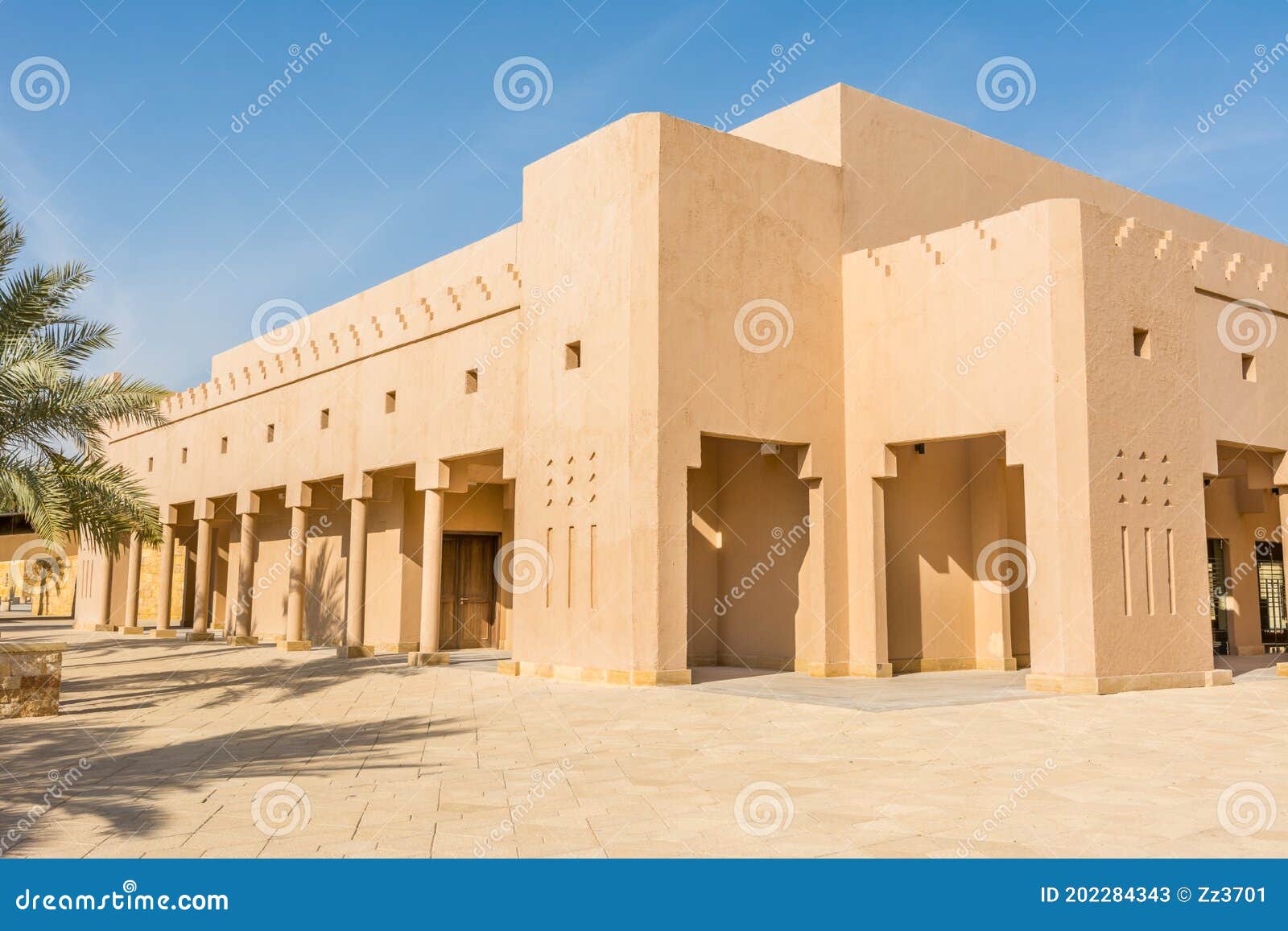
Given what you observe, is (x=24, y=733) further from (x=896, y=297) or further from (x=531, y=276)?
(x=896, y=297)

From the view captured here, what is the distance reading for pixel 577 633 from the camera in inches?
591

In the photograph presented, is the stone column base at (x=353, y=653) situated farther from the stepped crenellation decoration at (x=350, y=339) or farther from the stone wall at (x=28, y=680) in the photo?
the stone wall at (x=28, y=680)

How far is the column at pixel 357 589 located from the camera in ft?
65.8

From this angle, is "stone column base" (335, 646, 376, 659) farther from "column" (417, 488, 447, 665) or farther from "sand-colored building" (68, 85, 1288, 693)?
"column" (417, 488, 447, 665)

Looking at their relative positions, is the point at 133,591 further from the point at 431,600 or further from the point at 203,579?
the point at 431,600

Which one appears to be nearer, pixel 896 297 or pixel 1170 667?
pixel 1170 667

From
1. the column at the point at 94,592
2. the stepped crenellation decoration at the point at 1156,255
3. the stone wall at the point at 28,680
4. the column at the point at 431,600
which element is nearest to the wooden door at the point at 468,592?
the column at the point at 431,600

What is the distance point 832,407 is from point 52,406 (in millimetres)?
10718

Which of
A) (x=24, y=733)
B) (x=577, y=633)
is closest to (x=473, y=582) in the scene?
(x=577, y=633)

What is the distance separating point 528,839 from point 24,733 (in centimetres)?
695

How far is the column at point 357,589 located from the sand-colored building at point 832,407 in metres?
0.10

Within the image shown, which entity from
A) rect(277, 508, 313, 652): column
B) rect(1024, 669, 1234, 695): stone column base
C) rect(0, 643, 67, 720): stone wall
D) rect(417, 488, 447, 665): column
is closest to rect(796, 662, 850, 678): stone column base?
rect(1024, 669, 1234, 695): stone column base

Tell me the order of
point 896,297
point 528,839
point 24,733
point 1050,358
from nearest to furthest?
point 528,839, point 24,733, point 1050,358, point 896,297

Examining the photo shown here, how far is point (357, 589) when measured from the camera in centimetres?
2012
